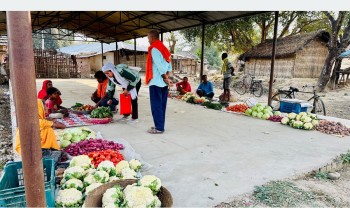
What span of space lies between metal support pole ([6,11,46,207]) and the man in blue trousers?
289 centimetres

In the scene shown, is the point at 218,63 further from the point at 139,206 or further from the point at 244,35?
the point at 139,206

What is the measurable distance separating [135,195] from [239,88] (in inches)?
657

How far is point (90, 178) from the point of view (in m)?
2.27

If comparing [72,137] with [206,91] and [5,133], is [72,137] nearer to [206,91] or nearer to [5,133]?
[5,133]

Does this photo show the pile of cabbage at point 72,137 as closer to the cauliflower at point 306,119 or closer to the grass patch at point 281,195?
the grass patch at point 281,195

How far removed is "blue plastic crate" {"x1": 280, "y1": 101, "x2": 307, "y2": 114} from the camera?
240 inches

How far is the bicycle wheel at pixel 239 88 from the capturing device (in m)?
16.6

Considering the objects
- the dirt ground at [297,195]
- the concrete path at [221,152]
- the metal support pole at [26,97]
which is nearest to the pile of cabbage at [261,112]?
the concrete path at [221,152]

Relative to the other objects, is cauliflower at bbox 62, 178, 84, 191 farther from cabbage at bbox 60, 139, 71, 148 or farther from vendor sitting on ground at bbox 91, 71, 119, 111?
vendor sitting on ground at bbox 91, 71, 119, 111

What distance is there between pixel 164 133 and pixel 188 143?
0.70 m

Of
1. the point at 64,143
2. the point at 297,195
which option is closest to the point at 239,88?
the point at 64,143

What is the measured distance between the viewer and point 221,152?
359cm
